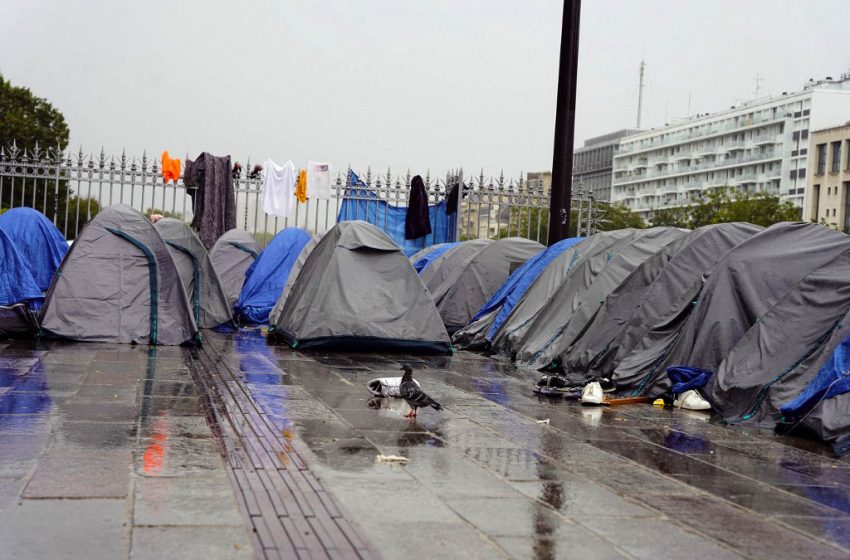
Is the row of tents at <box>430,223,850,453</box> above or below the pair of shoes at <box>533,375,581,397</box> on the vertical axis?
above

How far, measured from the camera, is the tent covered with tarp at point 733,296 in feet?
32.2

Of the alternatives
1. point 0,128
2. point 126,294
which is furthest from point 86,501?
point 0,128

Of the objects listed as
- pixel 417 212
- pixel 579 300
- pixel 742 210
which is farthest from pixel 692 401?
pixel 742 210

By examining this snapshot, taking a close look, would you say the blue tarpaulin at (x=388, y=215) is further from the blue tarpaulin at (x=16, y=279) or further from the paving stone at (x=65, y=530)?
the paving stone at (x=65, y=530)

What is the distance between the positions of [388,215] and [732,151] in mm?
111546

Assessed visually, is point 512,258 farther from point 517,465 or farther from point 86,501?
point 86,501

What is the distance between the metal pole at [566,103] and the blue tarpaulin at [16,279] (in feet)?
Answer: 25.6

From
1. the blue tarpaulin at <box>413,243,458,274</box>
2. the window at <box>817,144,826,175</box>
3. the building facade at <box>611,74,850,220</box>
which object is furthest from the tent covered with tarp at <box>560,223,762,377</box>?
the building facade at <box>611,74,850,220</box>

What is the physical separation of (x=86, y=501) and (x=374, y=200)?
17.5 meters

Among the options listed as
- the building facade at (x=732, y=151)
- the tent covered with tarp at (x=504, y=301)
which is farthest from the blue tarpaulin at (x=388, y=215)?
the building facade at (x=732, y=151)

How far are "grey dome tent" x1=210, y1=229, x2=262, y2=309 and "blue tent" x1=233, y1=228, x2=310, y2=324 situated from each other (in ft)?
1.16

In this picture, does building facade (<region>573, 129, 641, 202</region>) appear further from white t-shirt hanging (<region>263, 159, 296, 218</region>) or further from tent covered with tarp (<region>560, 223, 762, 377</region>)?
tent covered with tarp (<region>560, 223, 762, 377</region>)

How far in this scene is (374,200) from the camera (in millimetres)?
22125

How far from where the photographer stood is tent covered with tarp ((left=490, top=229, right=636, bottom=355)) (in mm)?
13539
